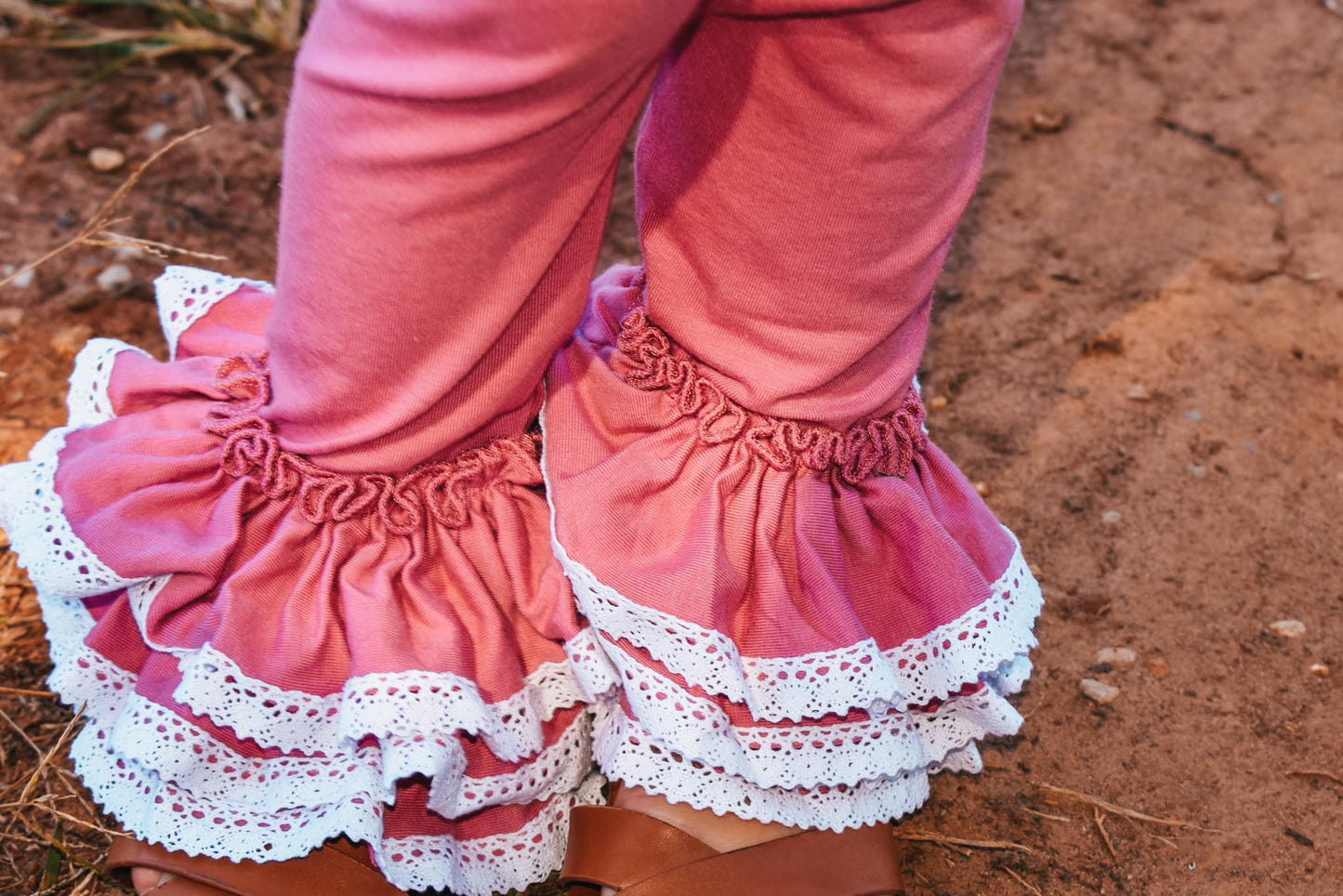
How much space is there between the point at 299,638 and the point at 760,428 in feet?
1.40

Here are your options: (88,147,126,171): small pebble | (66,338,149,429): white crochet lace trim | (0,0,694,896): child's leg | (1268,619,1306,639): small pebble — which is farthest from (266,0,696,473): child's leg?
(88,147,126,171): small pebble

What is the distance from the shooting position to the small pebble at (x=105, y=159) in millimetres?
2029

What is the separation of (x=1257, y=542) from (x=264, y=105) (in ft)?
5.93

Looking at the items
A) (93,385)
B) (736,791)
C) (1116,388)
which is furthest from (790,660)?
(1116,388)

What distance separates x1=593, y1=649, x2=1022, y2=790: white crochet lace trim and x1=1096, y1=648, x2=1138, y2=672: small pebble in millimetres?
382

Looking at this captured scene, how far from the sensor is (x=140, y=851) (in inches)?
42.4

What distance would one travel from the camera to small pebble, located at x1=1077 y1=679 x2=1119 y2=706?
4.48 feet

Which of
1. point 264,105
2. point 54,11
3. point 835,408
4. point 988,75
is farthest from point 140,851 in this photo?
point 54,11

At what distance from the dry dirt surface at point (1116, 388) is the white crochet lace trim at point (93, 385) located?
401 millimetres

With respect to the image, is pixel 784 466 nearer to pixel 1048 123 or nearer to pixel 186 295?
pixel 186 295

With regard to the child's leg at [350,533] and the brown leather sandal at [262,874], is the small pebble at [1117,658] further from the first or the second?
the brown leather sandal at [262,874]

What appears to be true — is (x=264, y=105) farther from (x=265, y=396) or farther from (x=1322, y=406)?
(x=1322, y=406)

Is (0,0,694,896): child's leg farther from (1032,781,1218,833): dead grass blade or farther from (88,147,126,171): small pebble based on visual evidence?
(88,147,126,171): small pebble

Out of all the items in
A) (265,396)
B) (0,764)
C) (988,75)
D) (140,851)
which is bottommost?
(0,764)
